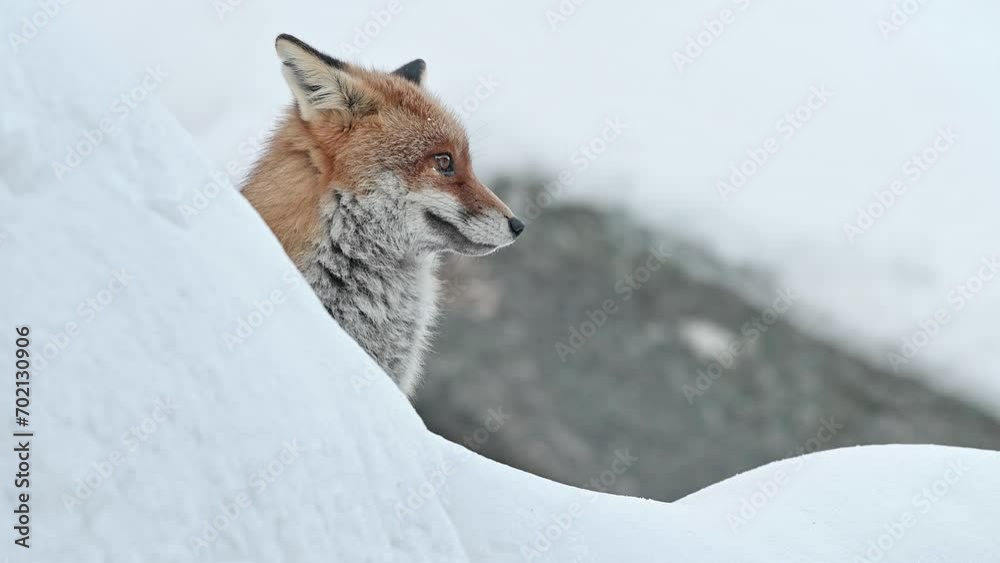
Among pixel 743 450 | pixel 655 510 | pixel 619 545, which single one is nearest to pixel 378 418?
pixel 619 545
